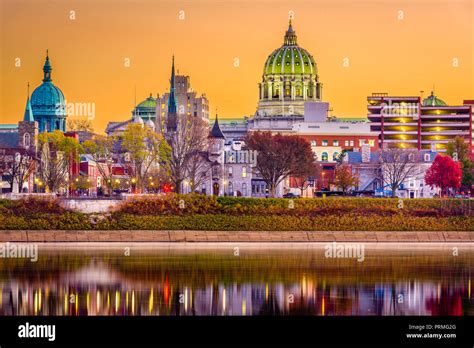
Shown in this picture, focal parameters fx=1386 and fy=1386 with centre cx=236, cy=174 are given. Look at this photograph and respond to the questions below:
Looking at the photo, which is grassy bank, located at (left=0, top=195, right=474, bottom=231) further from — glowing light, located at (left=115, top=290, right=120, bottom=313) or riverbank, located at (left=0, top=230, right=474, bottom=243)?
glowing light, located at (left=115, top=290, right=120, bottom=313)

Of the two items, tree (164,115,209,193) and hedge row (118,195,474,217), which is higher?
tree (164,115,209,193)

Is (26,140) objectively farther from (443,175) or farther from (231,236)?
(231,236)

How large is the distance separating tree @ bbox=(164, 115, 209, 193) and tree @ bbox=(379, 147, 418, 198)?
22020 millimetres

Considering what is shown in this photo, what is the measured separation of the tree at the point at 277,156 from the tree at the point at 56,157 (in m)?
20.6

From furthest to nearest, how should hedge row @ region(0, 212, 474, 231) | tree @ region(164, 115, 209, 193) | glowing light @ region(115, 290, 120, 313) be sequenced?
1. tree @ region(164, 115, 209, 193)
2. hedge row @ region(0, 212, 474, 231)
3. glowing light @ region(115, 290, 120, 313)

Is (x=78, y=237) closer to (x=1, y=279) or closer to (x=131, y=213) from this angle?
(x=131, y=213)

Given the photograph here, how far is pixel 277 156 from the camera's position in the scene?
155 metres

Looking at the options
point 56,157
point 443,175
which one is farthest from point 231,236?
point 443,175

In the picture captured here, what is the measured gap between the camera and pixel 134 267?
7194 centimetres

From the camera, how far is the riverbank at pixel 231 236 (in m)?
94.1

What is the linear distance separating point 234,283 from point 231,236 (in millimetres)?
32571

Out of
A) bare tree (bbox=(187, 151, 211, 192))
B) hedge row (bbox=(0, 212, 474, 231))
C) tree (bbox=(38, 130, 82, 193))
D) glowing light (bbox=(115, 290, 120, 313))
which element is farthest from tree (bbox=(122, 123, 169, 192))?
glowing light (bbox=(115, 290, 120, 313))

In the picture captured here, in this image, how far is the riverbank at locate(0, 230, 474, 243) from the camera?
309 feet

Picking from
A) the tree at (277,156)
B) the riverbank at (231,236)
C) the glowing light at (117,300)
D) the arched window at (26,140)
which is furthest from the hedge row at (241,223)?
the arched window at (26,140)
